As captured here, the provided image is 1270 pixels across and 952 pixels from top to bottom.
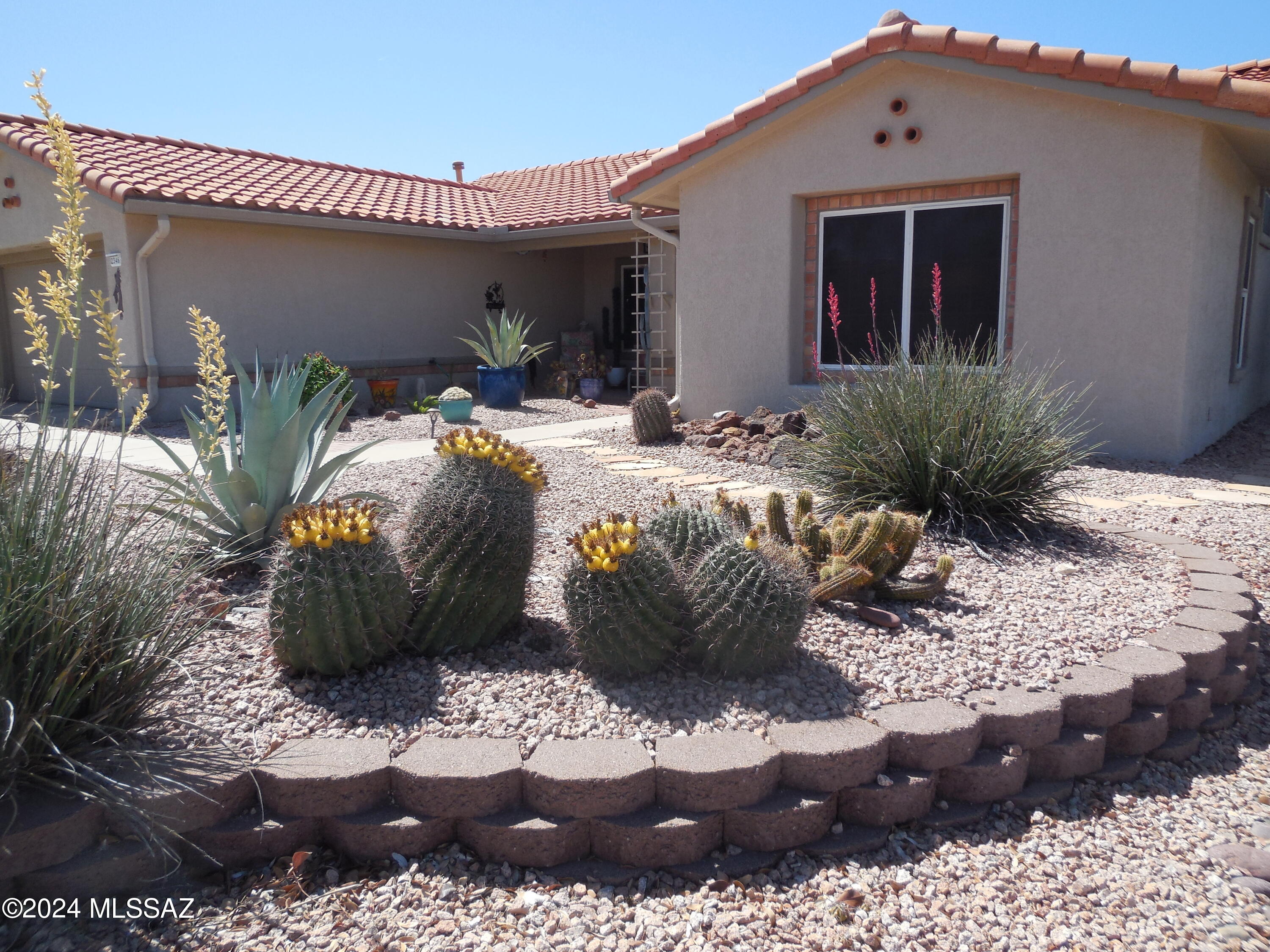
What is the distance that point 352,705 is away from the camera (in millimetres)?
2826

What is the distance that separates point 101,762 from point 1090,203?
7.68 metres

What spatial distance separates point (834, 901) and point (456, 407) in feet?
28.4

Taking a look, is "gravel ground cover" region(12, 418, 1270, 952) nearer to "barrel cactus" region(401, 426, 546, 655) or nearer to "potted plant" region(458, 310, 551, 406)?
"barrel cactus" region(401, 426, 546, 655)

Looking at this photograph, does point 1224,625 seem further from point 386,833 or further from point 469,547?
point 386,833

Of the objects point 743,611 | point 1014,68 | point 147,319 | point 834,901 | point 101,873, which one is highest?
point 1014,68

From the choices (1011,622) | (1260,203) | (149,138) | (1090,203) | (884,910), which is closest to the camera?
(884,910)

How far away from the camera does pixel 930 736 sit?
2670mm

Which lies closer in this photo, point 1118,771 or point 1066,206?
point 1118,771

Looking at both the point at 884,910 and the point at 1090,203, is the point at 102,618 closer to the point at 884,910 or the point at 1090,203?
the point at 884,910

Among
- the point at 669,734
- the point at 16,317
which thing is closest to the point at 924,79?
the point at 669,734

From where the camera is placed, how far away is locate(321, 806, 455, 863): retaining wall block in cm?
240

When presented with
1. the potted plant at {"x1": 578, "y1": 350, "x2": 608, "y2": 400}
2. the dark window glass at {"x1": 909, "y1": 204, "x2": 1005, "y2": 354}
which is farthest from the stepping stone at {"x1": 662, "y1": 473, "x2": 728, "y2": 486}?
the potted plant at {"x1": 578, "y1": 350, "x2": 608, "y2": 400}

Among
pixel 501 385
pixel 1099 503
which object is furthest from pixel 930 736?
pixel 501 385

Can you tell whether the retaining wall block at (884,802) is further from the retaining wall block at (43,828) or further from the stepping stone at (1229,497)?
the stepping stone at (1229,497)
